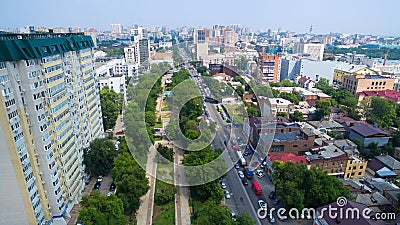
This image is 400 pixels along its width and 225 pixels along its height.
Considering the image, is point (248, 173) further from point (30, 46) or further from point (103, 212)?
point (30, 46)

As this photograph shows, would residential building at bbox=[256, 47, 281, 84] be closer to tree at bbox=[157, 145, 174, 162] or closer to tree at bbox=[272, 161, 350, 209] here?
tree at bbox=[157, 145, 174, 162]

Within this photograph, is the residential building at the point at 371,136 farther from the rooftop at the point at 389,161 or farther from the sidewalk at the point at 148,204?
the sidewalk at the point at 148,204

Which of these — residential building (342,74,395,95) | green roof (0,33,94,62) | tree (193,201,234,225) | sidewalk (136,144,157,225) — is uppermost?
green roof (0,33,94,62)

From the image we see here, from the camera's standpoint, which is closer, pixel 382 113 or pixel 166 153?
pixel 166 153

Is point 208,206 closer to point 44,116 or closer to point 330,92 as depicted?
point 44,116

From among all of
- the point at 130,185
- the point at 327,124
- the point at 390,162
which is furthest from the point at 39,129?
the point at 327,124

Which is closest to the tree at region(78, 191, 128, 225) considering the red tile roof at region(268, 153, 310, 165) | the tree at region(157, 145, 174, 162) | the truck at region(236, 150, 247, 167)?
the tree at region(157, 145, 174, 162)
